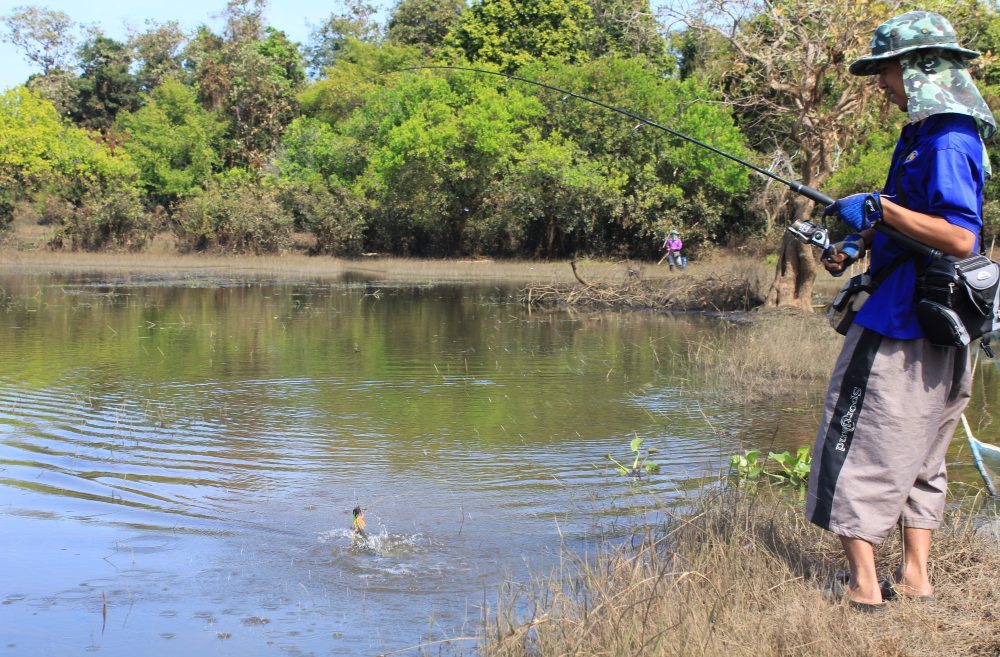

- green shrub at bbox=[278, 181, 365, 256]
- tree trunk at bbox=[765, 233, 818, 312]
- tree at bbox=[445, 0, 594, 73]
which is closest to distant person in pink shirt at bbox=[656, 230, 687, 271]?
tree trunk at bbox=[765, 233, 818, 312]

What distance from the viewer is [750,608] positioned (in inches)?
145

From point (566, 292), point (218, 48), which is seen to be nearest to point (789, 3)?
point (566, 292)

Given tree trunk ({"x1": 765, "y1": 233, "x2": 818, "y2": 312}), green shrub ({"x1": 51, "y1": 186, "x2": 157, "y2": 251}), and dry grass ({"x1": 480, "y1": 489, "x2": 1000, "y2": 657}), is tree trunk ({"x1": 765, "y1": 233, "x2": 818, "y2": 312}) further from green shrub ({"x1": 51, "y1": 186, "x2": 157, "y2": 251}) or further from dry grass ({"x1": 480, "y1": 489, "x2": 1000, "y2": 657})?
green shrub ({"x1": 51, "y1": 186, "x2": 157, "y2": 251})

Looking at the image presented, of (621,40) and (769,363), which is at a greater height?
(621,40)

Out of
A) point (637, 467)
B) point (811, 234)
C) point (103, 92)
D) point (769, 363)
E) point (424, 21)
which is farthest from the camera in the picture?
point (103, 92)

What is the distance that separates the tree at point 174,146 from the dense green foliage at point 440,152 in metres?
0.10

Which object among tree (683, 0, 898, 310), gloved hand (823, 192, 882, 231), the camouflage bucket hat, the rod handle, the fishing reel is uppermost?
tree (683, 0, 898, 310)

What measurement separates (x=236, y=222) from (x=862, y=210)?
39.6 meters

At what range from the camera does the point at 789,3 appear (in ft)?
50.9

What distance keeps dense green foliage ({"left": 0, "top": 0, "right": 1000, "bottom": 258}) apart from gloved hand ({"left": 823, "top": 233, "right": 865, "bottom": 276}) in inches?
975

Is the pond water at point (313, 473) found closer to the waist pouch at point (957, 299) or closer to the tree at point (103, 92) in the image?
the waist pouch at point (957, 299)

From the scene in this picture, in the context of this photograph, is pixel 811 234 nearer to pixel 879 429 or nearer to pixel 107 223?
pixel 879 429

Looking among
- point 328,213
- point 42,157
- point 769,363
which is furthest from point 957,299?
point 42,157

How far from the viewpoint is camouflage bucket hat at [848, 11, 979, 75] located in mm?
3494
